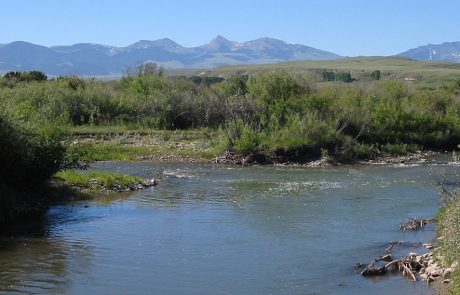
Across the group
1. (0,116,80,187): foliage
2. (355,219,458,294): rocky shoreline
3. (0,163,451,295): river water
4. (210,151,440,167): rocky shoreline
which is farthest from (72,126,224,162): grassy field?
(355,219,458,294): rocky shoreline

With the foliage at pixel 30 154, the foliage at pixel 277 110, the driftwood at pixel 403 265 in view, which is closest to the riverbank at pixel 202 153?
the foliage at pixel 277 110

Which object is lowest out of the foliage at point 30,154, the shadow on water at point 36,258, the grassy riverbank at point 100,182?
the shadow on water at point 36,258

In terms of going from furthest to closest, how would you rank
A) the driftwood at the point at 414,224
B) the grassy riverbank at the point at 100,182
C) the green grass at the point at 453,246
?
the grassy riverbank at the point at 100,182 < the driftwood at the point at 414,224 < the green grass at the point at 453,246

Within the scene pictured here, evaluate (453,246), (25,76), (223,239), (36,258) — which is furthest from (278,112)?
(25,76)

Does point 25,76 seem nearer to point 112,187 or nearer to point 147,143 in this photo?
point 147,143

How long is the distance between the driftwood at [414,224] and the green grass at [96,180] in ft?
42.5

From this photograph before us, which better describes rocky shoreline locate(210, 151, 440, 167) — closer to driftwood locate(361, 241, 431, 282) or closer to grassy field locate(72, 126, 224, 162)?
grassy field locate(72, 126, 224, 162)

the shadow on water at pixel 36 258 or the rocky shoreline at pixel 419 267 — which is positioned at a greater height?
the shadow on water at pixel 36 258

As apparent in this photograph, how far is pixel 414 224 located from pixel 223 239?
642 cm

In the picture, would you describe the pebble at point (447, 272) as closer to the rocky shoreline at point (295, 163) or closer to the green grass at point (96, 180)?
the green grass at point (96, 180)

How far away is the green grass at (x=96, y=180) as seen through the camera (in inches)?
1133

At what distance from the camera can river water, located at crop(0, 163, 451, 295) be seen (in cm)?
1545

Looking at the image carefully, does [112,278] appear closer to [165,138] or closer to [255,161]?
[255,161]

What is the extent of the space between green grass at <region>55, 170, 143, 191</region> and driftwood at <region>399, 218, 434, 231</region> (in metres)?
13.0
